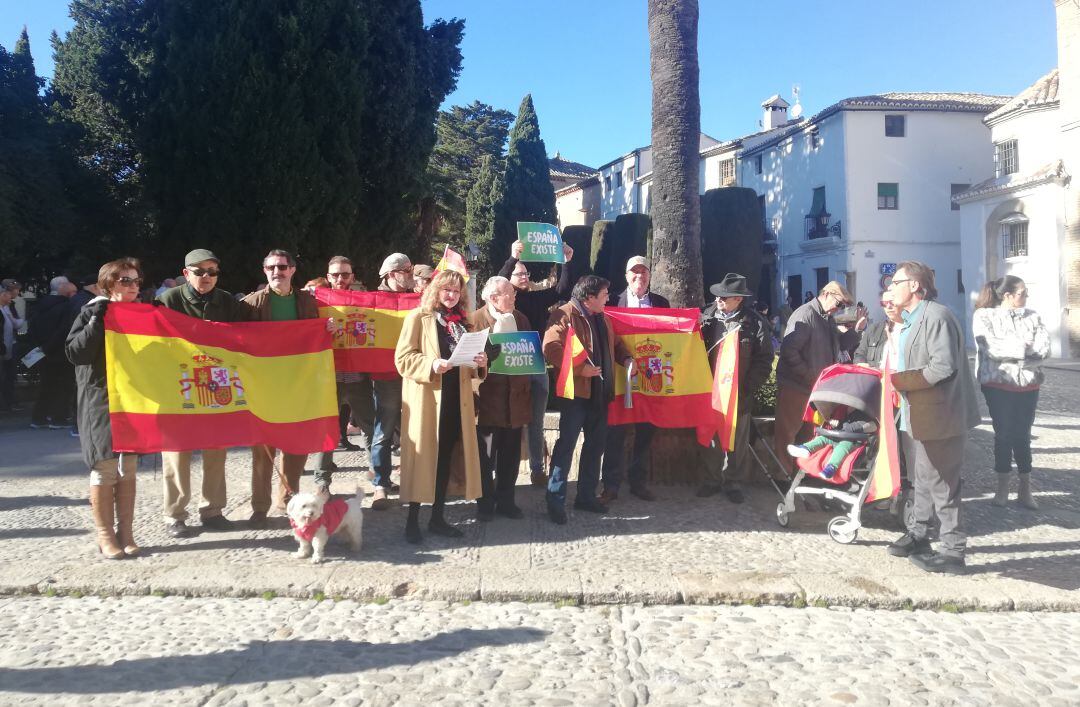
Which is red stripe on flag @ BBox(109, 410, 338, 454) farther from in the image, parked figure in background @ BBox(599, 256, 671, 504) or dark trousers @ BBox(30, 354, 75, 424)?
dark trousers @ BBox(30, 354, 75, 424)

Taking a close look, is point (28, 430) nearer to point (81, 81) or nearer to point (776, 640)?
point (776, 640)

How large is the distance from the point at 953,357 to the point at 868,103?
32.7 m

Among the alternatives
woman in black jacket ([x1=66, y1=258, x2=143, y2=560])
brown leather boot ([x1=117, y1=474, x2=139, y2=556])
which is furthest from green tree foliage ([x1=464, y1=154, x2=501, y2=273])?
brown leather boot ([x1=117, y1=474, x2=139, y2=556])

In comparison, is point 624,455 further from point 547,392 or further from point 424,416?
point 424,416

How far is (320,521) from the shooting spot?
17.3 ft

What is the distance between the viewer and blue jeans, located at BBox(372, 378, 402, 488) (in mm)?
6785

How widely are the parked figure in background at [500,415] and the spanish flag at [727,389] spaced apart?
69.3 inches

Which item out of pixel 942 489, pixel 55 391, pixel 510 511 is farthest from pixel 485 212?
pixel 942 489

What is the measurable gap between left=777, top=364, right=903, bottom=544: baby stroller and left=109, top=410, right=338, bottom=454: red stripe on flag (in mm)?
3678

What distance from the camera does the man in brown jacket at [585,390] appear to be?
6.28 metres

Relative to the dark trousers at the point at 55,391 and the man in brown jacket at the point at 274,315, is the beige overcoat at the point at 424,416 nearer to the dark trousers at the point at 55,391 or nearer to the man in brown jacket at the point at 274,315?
the man in brown jacket at the point at 274,315

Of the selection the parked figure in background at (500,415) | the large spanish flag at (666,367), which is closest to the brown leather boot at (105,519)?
the parked figure in background at (500,415)

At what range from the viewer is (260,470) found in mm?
6180

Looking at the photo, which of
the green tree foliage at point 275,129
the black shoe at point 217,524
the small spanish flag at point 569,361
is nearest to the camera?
the black shoe at point 217,524
